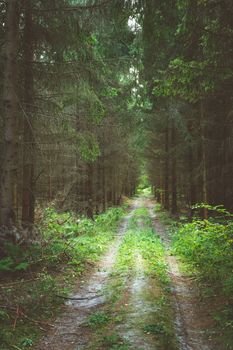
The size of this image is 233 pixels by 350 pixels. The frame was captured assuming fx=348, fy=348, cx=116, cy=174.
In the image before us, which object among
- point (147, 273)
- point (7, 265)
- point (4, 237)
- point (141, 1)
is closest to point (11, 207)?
point (4, 237)

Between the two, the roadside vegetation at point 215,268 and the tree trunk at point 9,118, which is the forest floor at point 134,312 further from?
the tree trunk at point 9,118

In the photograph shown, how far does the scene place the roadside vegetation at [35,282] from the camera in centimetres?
633

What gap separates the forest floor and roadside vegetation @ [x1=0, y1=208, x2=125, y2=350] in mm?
312

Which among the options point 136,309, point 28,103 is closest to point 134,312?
point 136,309

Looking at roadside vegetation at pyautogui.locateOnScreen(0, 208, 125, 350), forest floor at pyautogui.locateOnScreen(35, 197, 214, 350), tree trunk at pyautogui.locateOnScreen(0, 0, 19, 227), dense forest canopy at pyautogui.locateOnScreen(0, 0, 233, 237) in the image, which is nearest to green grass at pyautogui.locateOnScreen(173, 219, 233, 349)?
forest floor at pyautogui.locateOnScreen(35, 197, 214, 350)

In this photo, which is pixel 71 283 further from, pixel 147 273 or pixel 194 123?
pixel 194 123

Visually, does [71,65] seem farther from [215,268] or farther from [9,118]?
[215,268]

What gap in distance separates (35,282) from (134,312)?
2.86 m

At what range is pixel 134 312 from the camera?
704 cm

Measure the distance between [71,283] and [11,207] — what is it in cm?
270

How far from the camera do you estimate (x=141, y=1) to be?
857 cm

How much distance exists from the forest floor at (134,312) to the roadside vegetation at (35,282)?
312 millimetres

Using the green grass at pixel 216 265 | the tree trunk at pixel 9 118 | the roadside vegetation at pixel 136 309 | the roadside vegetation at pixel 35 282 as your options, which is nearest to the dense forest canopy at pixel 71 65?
the tree trunk at pixel 9 118

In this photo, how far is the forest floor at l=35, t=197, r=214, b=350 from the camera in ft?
19.2
